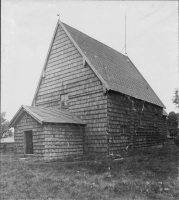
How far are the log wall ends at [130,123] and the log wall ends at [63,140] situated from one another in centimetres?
215

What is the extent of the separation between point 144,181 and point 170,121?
2901 cm

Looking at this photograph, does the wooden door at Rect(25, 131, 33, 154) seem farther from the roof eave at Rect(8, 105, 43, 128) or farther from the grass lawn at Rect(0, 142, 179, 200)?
the grass lawn at Rect(0, 142, 179, 200)

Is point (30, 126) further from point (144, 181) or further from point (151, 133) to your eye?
point (151, 133)

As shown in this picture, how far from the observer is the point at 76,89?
16.3 metres

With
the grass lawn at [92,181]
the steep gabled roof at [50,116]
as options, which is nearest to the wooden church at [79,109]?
the steep gabled roof at [50,116]

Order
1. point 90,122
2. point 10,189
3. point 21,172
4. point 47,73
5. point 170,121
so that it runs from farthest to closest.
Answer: point 170,121
point 47,73
point 90,122
point 21,172
point 10,189

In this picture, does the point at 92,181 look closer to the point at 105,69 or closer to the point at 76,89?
the point at 76,89

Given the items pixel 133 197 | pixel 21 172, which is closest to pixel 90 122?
pixel 21 172

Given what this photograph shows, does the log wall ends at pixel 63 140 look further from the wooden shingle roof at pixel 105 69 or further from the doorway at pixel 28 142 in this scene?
the wooden shingle roof at pixel 105 69

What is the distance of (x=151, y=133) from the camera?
1997 cm

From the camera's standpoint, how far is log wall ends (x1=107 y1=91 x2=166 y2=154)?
14.7 meters

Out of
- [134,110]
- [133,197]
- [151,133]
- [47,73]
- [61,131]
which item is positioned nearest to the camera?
[133,197]

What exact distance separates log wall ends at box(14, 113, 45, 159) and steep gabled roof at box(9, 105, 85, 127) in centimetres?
43

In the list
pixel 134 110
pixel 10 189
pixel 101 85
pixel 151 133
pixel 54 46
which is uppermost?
pixel 54 46
